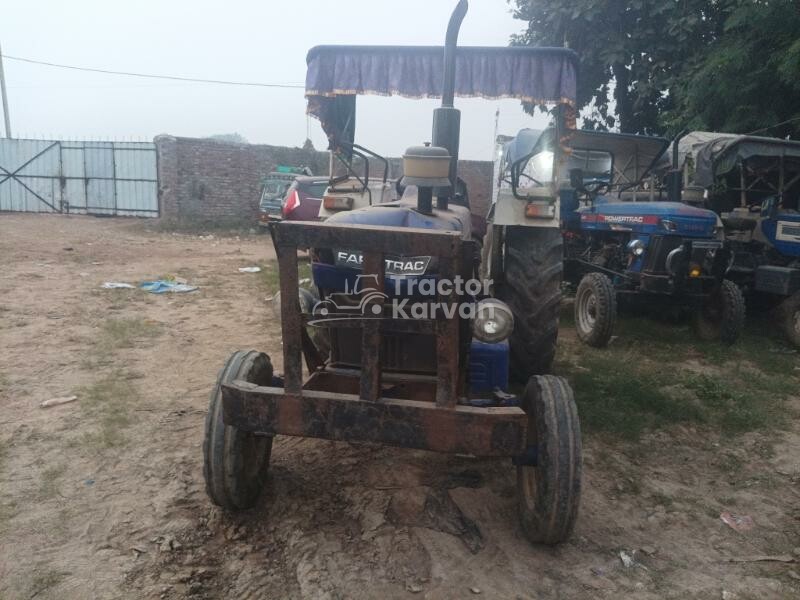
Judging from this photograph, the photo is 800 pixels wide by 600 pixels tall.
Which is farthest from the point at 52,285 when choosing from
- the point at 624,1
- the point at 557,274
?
the point at 624,1

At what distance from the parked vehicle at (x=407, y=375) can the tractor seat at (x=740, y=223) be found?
5364 mm

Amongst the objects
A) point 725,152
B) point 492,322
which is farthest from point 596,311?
point 492,322

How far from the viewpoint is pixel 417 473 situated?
141 inches

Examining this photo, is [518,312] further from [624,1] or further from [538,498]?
[624,1]

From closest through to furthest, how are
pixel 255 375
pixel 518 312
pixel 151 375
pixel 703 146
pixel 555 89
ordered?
pixel 255 375, pixel 518 312, pixel 555 89, pixel 151 375, pixel 703 146

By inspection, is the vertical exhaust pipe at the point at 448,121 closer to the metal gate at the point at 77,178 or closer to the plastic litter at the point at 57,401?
the plastic litter at the point at 57,401

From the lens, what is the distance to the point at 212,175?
18.5 metres

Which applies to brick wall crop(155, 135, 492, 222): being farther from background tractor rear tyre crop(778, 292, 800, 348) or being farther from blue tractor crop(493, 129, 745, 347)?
background tractor rear tyre crop(778, 292, 800, 348)

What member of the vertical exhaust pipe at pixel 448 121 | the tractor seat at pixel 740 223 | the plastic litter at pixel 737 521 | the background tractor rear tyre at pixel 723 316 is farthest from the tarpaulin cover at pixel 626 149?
the plastic litter at pixel 737 521

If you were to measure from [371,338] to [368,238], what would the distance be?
0.45 metres

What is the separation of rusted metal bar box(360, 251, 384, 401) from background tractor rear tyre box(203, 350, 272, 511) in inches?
29.0

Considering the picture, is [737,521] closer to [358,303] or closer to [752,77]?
[358,303]

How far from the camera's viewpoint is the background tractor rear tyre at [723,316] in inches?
259

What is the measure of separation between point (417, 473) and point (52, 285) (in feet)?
23.0
